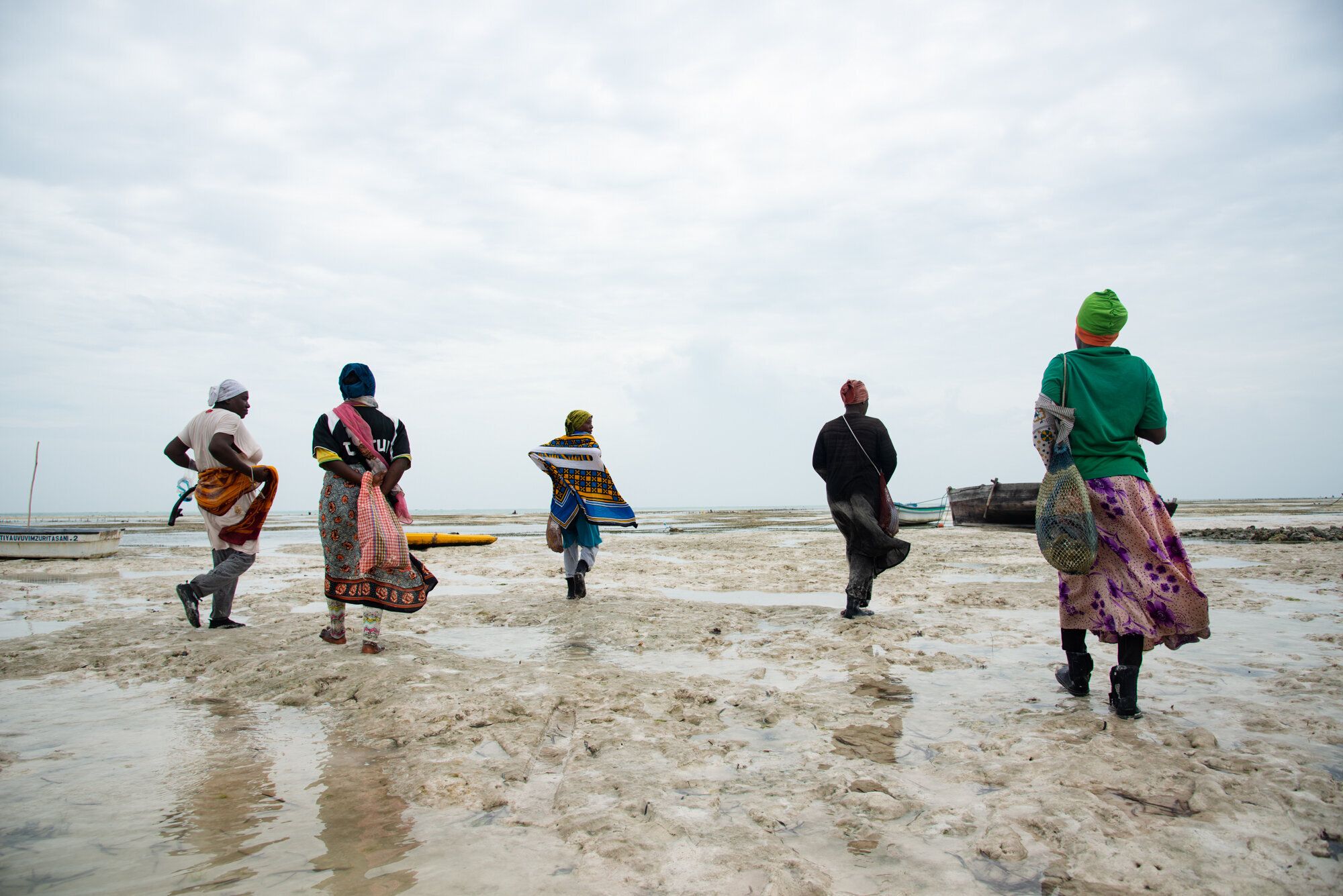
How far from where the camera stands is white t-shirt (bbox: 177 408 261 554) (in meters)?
5.36

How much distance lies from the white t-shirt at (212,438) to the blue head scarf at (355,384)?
1142mm

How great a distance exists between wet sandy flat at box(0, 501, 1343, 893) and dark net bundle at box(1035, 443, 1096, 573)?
0.71 meters

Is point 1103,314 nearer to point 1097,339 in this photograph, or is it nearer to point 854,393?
point 1097,339

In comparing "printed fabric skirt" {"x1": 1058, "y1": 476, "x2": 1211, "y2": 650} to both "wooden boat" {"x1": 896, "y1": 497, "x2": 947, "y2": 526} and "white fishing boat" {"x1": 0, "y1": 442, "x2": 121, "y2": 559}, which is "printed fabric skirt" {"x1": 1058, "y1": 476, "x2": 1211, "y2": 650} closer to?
"white fishing boat" {"x1": 0, "y1": 442, "x2": 121, "y2": 559}

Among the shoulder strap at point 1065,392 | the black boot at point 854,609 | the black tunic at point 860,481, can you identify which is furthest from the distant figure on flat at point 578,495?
the shoulder strap at point 1065,392

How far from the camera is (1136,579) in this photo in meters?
3.31

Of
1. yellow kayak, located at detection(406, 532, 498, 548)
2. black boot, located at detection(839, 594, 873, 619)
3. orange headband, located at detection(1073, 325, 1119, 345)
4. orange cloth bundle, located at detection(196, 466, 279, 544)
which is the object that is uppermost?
orange headband, located at detection(1073, 325, 1119, 345)

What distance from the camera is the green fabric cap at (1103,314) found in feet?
11.6

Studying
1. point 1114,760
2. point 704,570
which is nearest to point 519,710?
point 1114,760

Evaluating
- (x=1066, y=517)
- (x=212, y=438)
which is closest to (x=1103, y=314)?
(x=1066, y=517)

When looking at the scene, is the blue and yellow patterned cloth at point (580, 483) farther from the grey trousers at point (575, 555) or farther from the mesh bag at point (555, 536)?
the grey trousers at point (575, 555)

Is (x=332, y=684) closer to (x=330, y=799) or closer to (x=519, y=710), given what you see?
(x=519, y=710)

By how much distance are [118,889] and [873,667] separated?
362cm

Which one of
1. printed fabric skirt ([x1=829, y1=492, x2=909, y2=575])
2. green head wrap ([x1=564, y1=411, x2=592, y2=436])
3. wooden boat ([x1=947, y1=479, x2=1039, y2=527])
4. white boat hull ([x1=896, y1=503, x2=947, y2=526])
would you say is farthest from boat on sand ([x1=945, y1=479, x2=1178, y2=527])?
green head wrap ([x1=564, y1=411, x2=592, y2=436])
